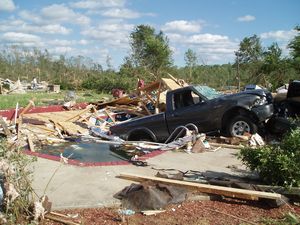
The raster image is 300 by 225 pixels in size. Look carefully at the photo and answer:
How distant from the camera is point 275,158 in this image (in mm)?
6020

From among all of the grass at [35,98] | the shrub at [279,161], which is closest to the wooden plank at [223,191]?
the shrub at [279,161]

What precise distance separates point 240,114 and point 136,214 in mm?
6129

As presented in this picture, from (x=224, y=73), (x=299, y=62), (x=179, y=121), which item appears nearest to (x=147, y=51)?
(x=224, y=73)

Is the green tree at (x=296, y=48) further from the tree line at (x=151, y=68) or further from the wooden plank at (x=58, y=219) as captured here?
the wooden plank at (x=58, y=219)

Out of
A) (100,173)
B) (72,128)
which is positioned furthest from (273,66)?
(100,173)

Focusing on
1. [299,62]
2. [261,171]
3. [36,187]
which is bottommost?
[36,187]

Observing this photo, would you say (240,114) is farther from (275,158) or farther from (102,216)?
(102,216)

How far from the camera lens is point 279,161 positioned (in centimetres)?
586

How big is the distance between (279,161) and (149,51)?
39.4 metres

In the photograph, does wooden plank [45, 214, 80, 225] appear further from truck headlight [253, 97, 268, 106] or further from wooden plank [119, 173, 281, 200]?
truck headlight [253, 97, 268, 106]

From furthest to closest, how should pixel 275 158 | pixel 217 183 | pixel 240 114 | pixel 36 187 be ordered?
pixel 240 114 < pixel 36 187 < pixel 217 183 < pixel 275 158

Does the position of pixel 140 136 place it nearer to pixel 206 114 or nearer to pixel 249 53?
pixel 206 114

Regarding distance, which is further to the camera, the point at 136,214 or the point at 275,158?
the point at 275,158

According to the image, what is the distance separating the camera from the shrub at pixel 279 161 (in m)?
5.85
